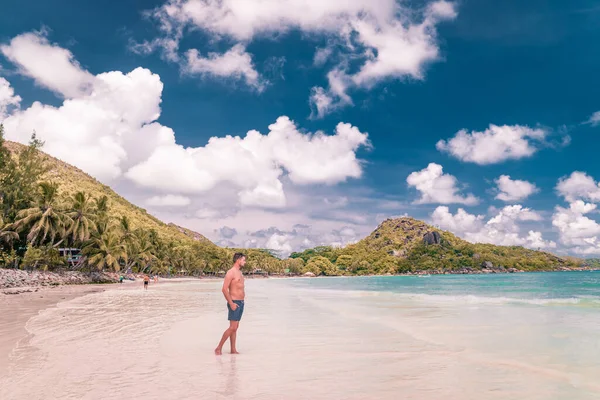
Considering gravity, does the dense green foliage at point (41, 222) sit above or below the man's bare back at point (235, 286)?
above

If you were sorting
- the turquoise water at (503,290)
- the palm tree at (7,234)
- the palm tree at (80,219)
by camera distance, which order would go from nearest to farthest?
the turquoise water at (503,290)
the palm tree at (7,234)
the palm tree at (80,219)

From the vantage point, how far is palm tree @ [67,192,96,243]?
57.4m

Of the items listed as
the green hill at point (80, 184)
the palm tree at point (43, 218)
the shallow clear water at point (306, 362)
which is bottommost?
the shallow clear water at point (306, 362)

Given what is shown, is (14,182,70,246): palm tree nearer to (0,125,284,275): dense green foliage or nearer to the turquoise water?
(0,125,284,275): dense green foliage

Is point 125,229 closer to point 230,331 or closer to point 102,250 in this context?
point 102,250

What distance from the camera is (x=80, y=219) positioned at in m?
58.7

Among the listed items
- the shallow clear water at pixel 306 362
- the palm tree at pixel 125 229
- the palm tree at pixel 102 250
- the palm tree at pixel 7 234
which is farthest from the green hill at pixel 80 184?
the shallow clear water at pixel 306 362

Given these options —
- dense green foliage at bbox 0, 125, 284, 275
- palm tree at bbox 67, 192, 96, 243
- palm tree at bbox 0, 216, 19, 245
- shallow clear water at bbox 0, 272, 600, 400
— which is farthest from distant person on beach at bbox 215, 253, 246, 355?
palm tree at bbox 67, 192, 96, 243

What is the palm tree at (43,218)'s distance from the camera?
52875 mm

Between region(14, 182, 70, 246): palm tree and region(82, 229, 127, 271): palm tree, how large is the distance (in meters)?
5.65

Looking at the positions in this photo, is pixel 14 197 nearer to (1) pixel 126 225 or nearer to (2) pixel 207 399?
(1) pixel 126 225

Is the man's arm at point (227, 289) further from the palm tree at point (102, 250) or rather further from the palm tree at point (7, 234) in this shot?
the palm tree at point (102, 250)

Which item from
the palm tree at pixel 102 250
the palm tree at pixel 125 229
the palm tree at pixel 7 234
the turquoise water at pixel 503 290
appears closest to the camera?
the turquoise water at pixel 503 290

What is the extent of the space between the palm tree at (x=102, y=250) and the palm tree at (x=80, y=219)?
238 cm
